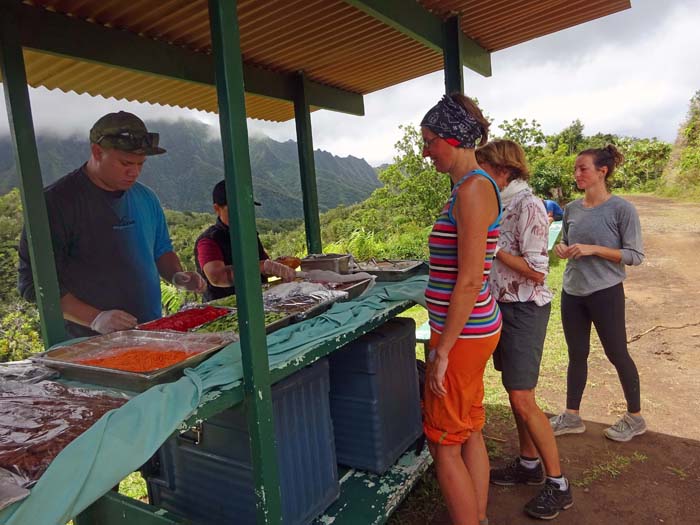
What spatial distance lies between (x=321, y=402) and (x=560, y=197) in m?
18.3

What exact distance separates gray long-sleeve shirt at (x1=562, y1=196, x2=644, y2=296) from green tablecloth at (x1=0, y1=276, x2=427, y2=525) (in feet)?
6.29

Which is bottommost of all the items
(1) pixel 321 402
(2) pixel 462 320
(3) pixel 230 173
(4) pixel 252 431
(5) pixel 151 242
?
(1) pixel 321 402

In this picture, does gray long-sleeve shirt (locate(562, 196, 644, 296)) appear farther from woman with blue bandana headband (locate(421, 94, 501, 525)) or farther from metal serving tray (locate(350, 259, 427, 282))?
woman with blue bandana headband (locate(421, 94, 501, 525))

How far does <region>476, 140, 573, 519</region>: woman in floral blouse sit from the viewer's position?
2217mm

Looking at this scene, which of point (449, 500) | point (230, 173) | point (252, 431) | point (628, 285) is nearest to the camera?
point (230, 173)

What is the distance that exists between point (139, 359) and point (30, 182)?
42.4 inches

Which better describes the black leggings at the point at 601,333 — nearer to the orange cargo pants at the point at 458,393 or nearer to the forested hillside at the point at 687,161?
the orange cargo pants at the point at 458,393

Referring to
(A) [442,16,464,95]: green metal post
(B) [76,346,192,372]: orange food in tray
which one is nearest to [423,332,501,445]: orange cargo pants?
(B) [76,346,192,372]: orange food in tray

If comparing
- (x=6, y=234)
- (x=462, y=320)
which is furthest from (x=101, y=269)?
(x=6, y=234)

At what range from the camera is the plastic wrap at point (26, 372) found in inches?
64.7

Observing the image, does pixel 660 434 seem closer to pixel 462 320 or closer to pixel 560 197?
pixel 462 320

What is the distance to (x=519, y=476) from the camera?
268cm

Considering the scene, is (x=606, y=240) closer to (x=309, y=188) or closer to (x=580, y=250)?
(x=580, y=250)

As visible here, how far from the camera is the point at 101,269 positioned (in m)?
3.00
